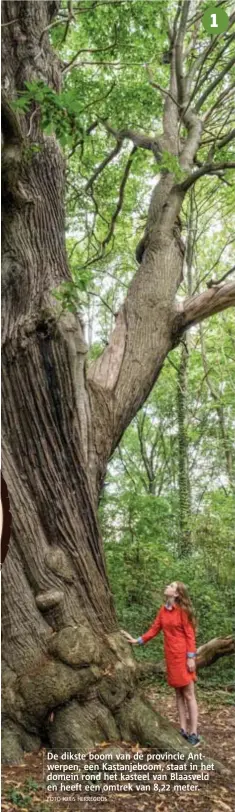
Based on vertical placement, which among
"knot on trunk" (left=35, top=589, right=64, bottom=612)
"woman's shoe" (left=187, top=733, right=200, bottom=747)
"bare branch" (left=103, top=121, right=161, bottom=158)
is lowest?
"woman's shoe" (left=187, top=733, right=200, bottom=747)

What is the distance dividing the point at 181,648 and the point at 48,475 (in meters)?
1.58

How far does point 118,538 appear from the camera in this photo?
9.11 metres

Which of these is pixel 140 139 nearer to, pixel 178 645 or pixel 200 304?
pixel 200 304

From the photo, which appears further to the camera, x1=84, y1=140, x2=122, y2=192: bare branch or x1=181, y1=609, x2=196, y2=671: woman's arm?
x1=84, y1=140, x2=122, y2=192: bare branch

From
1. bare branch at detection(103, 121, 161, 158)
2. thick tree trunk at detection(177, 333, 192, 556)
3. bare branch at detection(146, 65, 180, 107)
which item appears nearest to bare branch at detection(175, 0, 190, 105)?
bare branch at detection(146, 65, 180, 107)

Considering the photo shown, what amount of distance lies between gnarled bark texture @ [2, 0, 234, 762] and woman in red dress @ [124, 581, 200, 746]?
0.37m

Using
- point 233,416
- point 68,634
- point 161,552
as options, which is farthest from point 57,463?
point 233,416

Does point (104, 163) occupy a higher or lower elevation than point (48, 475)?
higher

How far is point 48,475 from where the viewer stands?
14.0 feet

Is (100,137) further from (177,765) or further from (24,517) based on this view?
(177,765)

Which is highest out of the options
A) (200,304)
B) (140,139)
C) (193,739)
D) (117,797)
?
(140,139)

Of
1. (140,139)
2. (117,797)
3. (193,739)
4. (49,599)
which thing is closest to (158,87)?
(140,139)

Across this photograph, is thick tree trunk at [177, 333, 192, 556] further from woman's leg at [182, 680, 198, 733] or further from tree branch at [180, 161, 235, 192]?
woman's leg at [182, 680, 198, 733]

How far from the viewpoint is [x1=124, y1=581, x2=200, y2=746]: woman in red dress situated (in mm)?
4453
